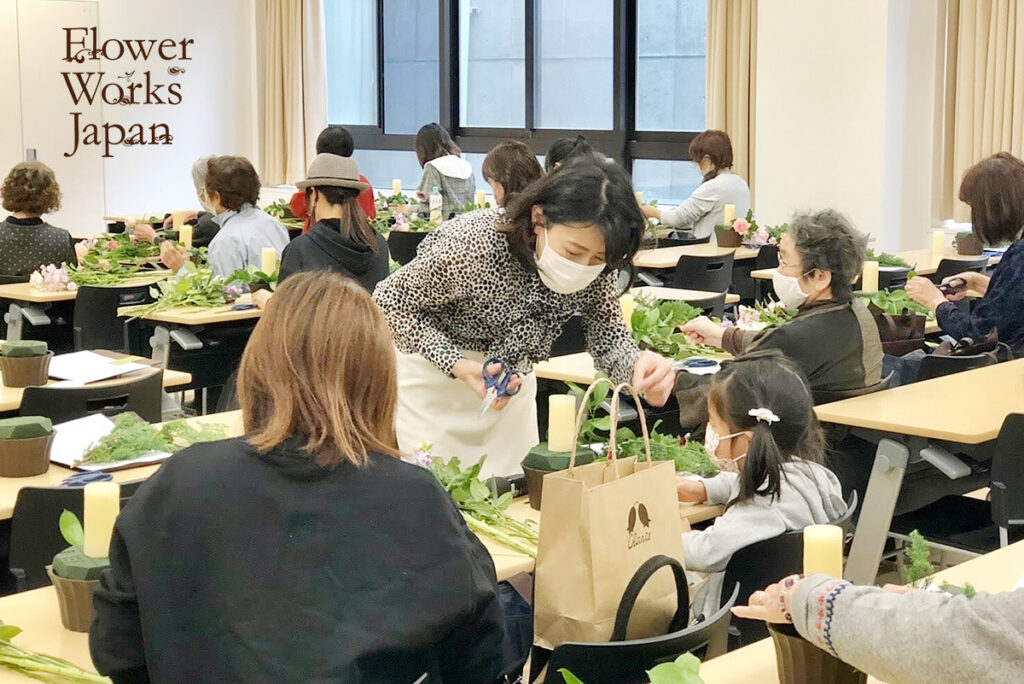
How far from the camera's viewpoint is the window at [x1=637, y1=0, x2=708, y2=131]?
386 inches

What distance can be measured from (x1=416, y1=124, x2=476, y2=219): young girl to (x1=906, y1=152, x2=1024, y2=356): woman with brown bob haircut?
3937 millimetres

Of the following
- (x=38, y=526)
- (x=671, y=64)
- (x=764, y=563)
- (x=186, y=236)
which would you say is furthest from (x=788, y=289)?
(x=671, y=64)

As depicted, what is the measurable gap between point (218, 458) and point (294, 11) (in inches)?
424

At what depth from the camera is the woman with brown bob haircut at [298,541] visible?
164 centimetres

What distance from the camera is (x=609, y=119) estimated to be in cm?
1036

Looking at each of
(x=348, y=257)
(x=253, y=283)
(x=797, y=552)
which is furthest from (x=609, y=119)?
(x=797, y=552)

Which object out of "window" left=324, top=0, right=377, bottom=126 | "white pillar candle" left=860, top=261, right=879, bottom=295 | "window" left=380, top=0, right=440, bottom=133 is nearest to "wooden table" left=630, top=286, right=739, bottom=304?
"white pillar candle" left=860, top=261, right=879, bottom=295

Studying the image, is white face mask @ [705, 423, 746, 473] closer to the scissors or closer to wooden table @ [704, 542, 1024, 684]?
the scissors

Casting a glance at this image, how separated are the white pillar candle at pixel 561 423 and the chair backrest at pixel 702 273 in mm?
4059

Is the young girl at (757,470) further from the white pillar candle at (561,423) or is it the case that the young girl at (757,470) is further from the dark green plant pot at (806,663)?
the dark green plant pot at (806,663)

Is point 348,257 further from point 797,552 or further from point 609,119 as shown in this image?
point 609,119

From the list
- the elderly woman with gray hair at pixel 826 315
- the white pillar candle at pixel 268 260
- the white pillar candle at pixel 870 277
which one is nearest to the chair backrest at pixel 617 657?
the elderly woman with gray hair at pixel 826 315

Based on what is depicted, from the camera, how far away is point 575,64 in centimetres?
1052

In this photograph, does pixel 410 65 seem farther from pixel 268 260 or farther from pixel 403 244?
pixel 268 260
